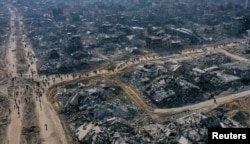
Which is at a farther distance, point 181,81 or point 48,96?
point 48,96

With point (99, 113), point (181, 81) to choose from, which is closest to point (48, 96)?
point (99, 113)

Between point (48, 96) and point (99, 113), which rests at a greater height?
point (99, 113)

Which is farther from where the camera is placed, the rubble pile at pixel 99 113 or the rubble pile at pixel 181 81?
the rubble pile at pixel 181 81

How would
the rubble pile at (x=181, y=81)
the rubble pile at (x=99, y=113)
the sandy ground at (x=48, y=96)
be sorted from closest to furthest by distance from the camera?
1. the rubble pile at (x=99, y=113)
2. the sandy ground at (x=48, y=96)
3. the rubble pile at (x=181, y=81)

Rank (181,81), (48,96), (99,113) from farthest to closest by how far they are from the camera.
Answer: (48,96), (181,81), (99,113)

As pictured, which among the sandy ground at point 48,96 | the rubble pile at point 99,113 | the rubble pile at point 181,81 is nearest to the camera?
the rubble pile at point 99,113

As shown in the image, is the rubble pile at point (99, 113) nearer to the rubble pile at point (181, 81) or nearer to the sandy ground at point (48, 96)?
the sandy ground at point (48, 96)

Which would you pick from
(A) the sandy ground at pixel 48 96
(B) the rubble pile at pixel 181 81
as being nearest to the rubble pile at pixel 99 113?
(A) the sandy ground at pixel 48 96

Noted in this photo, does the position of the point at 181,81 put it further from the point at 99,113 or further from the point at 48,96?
the point at 48,96

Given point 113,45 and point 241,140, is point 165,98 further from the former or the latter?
point 113,45
